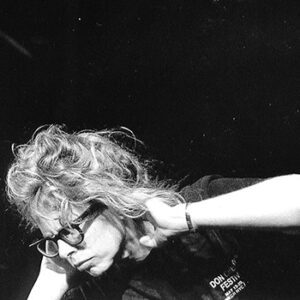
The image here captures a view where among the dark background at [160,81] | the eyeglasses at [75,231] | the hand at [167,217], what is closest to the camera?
the hand at [167,217]

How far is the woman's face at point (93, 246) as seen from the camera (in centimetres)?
159

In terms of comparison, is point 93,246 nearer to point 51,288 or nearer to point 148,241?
point 148,241

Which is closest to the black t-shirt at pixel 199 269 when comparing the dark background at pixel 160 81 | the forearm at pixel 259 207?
the forearm at pixel 259 207

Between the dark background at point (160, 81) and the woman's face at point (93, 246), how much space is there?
874mm

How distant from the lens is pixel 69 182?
1585mm

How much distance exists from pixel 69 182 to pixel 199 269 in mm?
611

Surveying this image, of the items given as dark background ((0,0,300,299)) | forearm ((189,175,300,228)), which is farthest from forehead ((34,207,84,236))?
dark background ((0,0,300,299))

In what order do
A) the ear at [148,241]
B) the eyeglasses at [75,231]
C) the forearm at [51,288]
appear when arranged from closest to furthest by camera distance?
the eyeglasses at [75,231], the ear at [148,241], the forearm at [51,288]

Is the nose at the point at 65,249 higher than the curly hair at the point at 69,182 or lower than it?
lower

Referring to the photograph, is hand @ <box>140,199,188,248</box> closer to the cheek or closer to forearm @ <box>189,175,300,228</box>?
forearm @ <box>189,175,300,228</box>

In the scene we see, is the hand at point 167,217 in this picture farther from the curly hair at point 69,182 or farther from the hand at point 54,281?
the hand at point 54,281

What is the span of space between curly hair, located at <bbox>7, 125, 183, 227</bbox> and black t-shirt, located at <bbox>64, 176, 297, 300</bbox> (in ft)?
0.58

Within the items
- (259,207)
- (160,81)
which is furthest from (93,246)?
(160,81)

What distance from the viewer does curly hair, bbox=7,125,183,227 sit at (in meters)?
1.58
